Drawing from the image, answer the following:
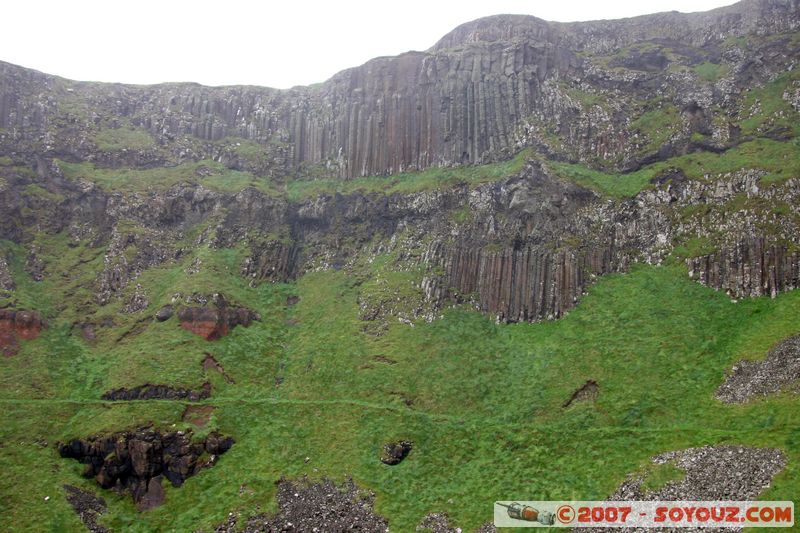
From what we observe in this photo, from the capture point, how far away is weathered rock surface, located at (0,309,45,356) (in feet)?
163

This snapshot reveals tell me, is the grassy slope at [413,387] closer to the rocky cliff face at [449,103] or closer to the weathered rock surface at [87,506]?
the weathered rock surface at [87,506]

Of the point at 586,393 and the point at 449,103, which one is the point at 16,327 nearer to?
the point at 586,393

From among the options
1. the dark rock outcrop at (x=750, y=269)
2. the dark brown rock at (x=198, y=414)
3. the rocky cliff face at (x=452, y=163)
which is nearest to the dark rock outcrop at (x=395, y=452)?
the dark brown rock at (x=198, y=414)

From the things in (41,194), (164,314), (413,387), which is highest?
(41,194)

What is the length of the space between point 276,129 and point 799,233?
211ft

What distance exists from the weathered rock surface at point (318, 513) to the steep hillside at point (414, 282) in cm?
18

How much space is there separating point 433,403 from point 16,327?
3712 cm

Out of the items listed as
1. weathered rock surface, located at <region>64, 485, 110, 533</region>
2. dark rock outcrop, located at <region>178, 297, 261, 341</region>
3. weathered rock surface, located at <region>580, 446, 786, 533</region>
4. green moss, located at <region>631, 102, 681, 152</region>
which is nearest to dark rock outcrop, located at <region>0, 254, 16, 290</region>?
dark rock outcrop, located at <region>178, 297, 261, 341</region>

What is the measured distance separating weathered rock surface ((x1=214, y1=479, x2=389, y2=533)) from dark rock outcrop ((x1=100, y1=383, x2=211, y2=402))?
516 inches

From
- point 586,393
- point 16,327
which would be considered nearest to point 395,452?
point 586,393

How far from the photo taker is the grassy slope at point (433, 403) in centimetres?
3553

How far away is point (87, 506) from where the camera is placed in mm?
37344

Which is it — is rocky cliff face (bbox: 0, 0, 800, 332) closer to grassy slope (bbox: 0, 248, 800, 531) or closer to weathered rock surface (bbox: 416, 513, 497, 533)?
grassy slope (bbox: 0, 248, 800, 531)

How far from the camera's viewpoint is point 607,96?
224 ft
